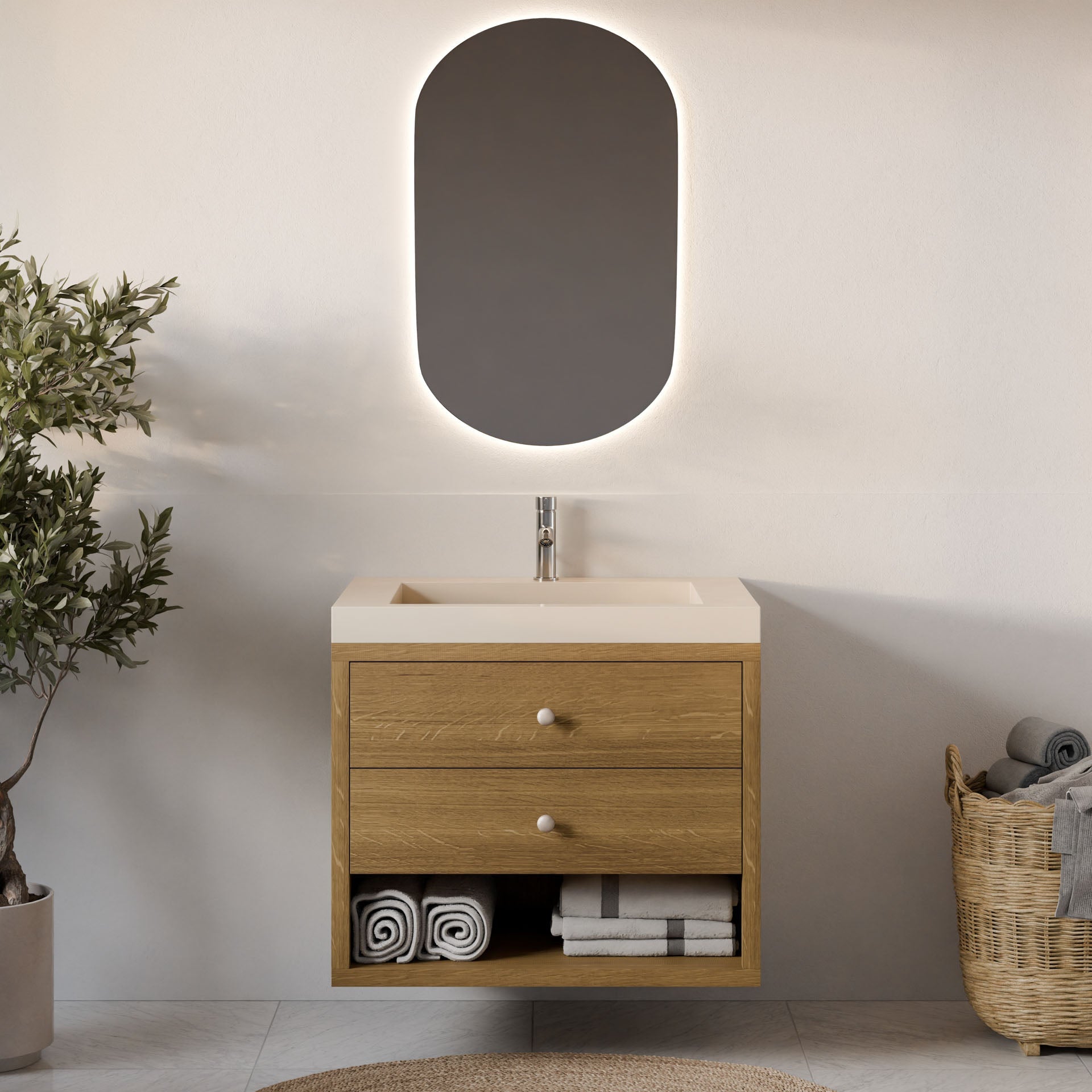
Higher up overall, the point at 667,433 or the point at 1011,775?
the point at 667,433

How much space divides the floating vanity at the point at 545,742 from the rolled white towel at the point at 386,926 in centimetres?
5

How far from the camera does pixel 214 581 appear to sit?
7.91 feet

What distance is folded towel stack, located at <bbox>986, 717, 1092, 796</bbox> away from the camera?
218 cm

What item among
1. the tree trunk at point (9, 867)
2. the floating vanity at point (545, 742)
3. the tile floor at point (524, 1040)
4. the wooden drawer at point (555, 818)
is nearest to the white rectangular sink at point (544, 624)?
the floating vanity at point (545, 742)

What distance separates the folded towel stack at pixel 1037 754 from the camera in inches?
85.9

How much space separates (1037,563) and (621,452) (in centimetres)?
→ 90

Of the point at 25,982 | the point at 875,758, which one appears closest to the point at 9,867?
the point at 25,982

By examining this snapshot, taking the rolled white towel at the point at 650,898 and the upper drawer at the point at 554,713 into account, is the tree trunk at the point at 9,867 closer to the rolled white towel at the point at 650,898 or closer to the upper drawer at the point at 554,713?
the upper drawer at the point at 554,713

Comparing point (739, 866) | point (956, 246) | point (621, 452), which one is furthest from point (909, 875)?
point (956, 246)

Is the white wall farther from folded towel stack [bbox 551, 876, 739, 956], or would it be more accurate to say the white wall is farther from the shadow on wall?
folded towel stack [bbox 551, 876, 739, 956]

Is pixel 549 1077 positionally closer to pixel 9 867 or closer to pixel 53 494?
pixel 9 867

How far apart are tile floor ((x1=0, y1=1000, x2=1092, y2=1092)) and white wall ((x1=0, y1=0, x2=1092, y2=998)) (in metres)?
0.09

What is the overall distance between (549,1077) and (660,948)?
313 mm

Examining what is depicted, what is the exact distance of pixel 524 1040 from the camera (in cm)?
223
